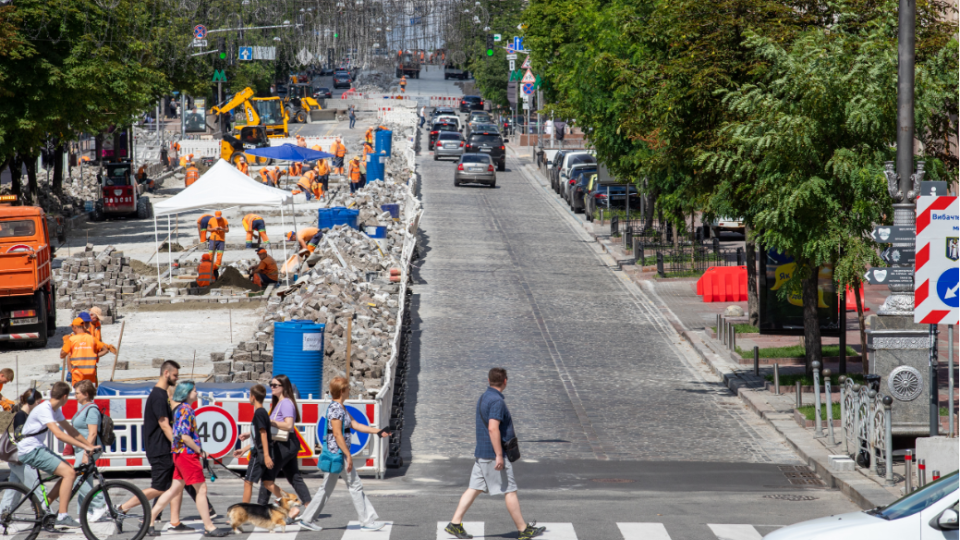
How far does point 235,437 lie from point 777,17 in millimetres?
10392

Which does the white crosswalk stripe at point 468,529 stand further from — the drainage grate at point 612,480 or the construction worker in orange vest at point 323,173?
the construction worker in orange vest at point 323,173

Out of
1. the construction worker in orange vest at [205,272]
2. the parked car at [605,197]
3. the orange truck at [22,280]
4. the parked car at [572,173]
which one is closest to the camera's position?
the orange truck at [22,280]

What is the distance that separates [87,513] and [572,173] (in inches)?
1492

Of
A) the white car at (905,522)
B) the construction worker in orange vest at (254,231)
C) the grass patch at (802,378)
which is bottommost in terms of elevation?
the grass patch at (802,378)

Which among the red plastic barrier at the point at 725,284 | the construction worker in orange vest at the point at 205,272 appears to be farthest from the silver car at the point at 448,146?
the red plastic barrier at the point at 725,284

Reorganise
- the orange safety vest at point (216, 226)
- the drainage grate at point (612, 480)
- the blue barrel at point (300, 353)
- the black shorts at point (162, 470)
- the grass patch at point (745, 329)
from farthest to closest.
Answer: the orange safety vest at point (216, 226) < the grass patch at point (745, 329) < the blue barrel at point (300, 353) < the drainage grate at point (612, 480) < the black shorts at point (162, 470)

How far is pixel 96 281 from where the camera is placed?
2708 cm

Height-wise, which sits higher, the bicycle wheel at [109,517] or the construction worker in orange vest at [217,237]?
the construction worker in orange vest at [217,237]

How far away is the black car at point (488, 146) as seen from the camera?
59.5 metres

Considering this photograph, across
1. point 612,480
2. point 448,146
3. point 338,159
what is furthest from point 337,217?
point 448,146

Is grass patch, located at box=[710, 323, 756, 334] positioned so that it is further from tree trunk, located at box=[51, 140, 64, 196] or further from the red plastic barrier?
tree trunk, located at box=[51, 140, 64, 196]

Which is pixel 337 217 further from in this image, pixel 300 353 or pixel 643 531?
pixel 643 531

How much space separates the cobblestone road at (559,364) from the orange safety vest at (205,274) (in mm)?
5001

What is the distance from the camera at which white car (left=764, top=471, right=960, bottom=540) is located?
7.34m
